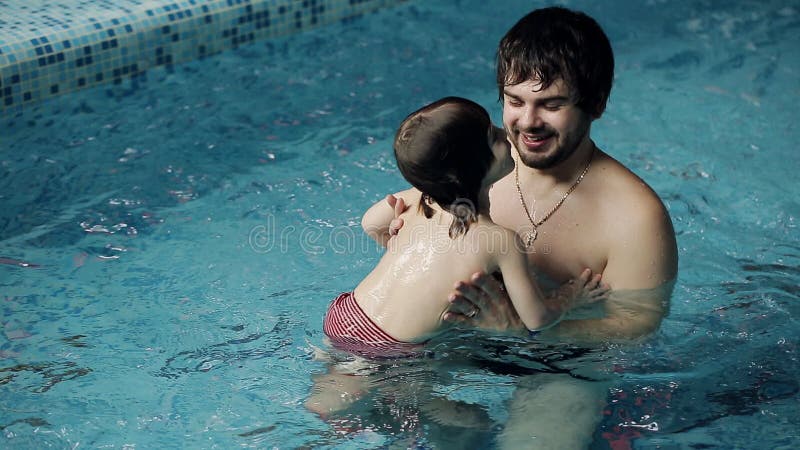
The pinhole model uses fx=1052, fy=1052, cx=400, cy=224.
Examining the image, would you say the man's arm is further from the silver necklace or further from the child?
the silver necklace

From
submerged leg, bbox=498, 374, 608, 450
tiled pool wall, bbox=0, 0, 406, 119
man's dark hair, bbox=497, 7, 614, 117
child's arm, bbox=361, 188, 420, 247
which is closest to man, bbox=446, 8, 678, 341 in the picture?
man's dark hair, bbox=497, 7, 614, 117

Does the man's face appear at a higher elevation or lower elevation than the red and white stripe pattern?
higher

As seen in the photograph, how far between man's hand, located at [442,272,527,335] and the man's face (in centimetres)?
49

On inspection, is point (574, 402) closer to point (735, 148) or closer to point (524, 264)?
point (524, 264)

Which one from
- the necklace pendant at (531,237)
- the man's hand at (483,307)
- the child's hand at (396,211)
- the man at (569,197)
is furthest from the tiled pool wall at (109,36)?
the man's hand at (483,307)

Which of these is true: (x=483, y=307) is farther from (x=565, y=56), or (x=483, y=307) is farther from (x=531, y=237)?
(x=565, y=56)

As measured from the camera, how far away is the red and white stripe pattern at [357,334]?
12.1 ft

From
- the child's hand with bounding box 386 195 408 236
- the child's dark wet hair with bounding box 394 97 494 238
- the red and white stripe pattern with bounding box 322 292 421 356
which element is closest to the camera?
the child's dark wet hair with bounding box 394 97 494 238

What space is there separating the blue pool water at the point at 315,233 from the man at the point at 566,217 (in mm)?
127

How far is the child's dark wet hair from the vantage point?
132 inches

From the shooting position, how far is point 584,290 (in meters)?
3.80

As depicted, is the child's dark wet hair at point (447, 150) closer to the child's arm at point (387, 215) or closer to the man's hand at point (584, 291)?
the child's arm at point (387, 215)

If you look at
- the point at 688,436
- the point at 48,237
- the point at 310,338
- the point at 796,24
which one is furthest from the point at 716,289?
the point at 796,24

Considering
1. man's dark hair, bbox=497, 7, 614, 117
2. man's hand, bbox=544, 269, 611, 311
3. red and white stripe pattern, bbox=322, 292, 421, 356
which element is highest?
man's dark hair, bbox=497, 7, 614, 117
